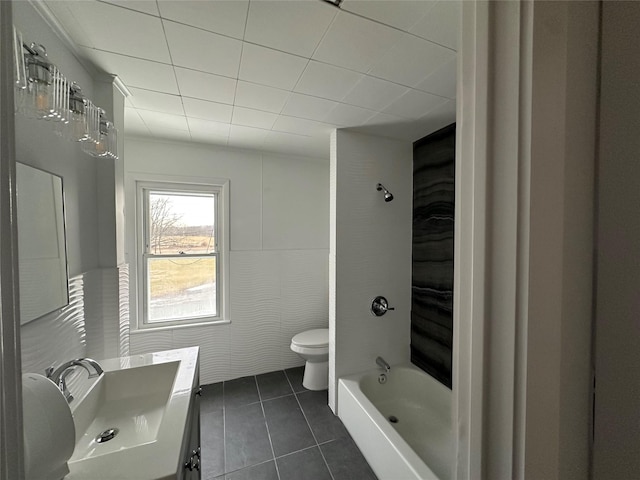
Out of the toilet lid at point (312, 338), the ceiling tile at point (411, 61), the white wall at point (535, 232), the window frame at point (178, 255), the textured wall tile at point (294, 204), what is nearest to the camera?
the white wall at point (535, 232)

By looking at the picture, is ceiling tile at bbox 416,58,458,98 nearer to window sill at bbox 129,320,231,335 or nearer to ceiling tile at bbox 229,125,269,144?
ceiling tile at bbox 229,125,269,144

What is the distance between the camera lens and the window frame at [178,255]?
2.20 m

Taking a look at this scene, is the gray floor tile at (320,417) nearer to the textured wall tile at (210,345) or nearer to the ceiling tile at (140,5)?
the textured wall tile at (210,345)

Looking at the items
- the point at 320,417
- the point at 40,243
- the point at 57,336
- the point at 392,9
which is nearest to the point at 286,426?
the point at 320,417

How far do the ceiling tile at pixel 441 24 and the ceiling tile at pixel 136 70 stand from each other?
115 centimetres

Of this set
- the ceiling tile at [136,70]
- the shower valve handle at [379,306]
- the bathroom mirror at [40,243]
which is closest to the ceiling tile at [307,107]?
the ceiling tile at [136,70]

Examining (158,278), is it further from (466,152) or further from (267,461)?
(466,152)

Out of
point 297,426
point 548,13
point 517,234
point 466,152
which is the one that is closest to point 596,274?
point 517,234

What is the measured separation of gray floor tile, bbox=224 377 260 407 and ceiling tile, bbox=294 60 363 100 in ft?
7.89

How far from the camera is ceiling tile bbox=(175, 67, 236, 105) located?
128 centimetres

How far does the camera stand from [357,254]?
6.65ft

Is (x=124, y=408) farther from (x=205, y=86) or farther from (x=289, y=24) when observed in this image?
(x=289, y=24)

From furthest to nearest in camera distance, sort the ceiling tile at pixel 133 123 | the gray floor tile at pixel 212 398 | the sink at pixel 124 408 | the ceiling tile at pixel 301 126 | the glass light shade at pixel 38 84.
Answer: the gray floor tile at pixel 212 398
the ceiling tile at pixel 301 126
the ceiling tile at pixel 133 123
the sink at pixel 124 408
the glass light shade at pixel 38 84

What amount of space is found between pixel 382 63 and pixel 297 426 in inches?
94.0
